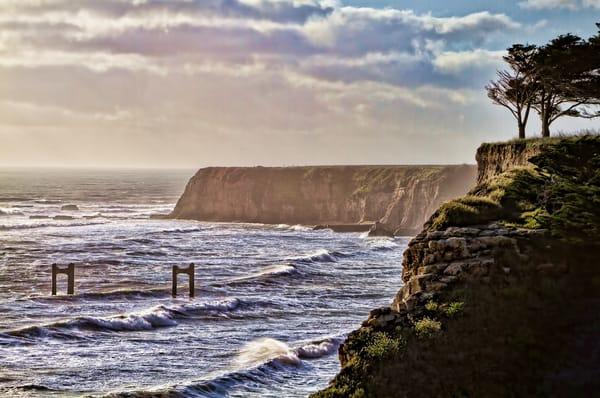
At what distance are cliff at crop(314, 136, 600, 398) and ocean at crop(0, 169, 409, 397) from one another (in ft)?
22.8

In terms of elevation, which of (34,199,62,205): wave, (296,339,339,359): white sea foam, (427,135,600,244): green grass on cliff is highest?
(427,135,600,244): green grass on cliff

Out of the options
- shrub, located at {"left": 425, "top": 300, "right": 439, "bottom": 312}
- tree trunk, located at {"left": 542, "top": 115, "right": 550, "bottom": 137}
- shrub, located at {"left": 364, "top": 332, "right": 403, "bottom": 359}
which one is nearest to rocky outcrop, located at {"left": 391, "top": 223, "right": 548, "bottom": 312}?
shrub, located at {"left": 425, "top": 300, "right": 439, "bottom": 312}

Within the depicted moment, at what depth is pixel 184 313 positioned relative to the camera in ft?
137

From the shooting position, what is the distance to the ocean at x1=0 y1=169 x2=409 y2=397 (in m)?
28.7

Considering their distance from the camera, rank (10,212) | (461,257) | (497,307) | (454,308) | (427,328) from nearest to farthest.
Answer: (427,328) → (454,308) → (497,307) → (461,257) → (10,212)

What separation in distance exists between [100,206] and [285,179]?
49.6 metres

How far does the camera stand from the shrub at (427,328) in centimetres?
2080

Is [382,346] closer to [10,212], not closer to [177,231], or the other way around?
[177,231]

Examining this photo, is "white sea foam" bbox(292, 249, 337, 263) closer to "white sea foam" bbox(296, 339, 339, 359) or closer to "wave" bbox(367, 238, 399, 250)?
"wave" bbox(367, 238, 399, 250)

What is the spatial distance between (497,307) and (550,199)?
16.9 feet

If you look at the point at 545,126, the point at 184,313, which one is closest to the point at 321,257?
the point at 184,313

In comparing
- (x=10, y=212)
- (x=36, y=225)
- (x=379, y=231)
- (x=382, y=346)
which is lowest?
(x=36, y=225)

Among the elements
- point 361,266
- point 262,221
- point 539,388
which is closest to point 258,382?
point 539,388

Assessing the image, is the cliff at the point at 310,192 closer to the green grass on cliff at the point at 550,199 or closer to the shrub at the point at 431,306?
→ the green grass on cliff at the point at 550,199
